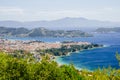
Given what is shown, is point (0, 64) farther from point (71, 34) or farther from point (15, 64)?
point (71, 34)

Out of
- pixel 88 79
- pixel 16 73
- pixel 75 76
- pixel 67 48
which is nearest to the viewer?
pixel 16 73

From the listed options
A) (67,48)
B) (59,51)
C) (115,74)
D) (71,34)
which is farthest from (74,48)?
(115,74)

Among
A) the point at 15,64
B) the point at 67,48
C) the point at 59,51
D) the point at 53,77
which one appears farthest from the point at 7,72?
the point at 67,48

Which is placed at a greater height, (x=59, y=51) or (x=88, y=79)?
(x=88, y=79)

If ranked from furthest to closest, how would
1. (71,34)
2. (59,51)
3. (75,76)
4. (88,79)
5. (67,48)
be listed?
(71,34) < (67,48) < (59,51) < (88,79) < (75,76)

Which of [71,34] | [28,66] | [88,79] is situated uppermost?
[28,66]

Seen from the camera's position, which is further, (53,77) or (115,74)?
(115,74)

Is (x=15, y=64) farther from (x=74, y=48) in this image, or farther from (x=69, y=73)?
(x=74, y=48)

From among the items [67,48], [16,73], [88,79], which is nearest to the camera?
[16,73]

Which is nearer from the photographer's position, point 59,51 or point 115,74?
point 115,74
